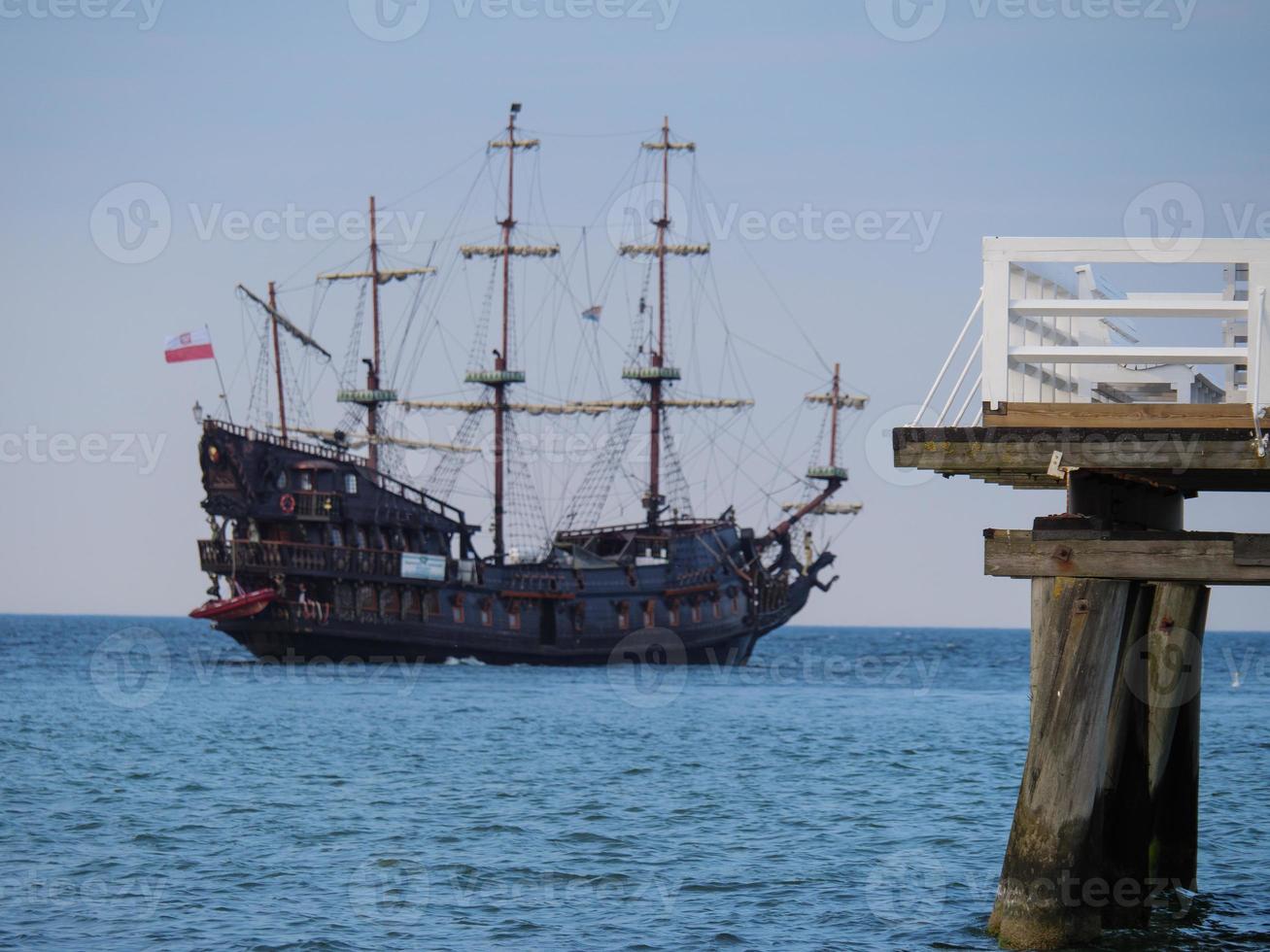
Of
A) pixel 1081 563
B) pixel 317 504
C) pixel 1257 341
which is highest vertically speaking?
pixel 317 504

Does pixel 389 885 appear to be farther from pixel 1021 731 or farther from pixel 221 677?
pixel 221 677

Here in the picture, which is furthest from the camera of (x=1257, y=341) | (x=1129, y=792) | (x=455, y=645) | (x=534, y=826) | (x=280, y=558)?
(x=455, y=645)

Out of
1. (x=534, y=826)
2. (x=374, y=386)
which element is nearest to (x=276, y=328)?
(x=374, y=386)

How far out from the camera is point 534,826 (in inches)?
864

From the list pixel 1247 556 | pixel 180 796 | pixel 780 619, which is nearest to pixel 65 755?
pixel 180 796

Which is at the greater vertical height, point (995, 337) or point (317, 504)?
point (317, 504)

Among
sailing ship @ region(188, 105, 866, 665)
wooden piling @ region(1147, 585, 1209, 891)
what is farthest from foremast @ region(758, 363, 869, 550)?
wooden piling @ region(1147, 585, 1209, 891)

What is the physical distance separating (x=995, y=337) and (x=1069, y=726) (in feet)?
8.62

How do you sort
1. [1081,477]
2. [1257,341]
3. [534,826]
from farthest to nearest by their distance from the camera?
[534,826]
[1081,477]
[1257,341]

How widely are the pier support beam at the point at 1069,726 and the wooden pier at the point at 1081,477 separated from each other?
0.01 m

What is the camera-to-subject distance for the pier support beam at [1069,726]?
1169 centimetres

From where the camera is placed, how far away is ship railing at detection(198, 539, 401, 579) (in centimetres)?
6247

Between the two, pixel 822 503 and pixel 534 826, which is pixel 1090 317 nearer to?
pixel 534 826

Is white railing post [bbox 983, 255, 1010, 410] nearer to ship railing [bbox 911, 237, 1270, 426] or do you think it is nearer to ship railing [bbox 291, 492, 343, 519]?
ship railing [bbox 911, 237, 1270, 426]
